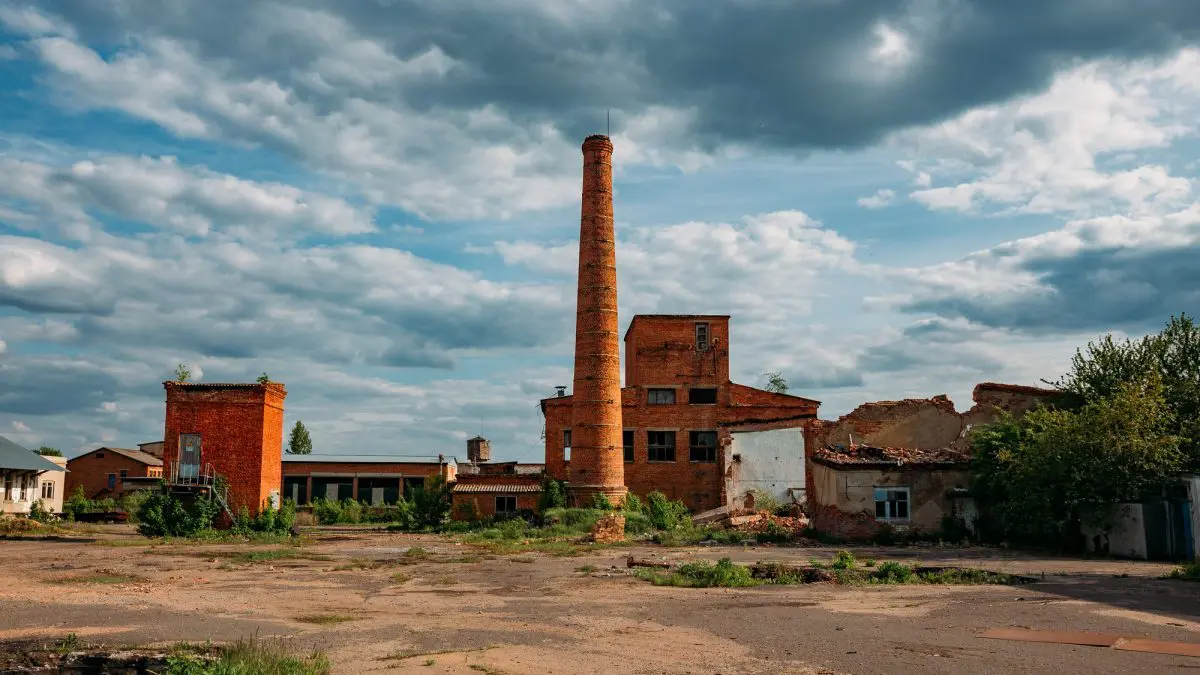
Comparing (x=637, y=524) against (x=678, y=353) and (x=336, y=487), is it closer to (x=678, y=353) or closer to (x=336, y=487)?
(x=678, y=353)

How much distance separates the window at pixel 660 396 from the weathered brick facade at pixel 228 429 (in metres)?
17.4

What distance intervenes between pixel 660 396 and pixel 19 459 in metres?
29.2

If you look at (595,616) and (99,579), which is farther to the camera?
(99,579)

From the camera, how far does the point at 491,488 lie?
128ft

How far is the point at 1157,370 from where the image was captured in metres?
26.3

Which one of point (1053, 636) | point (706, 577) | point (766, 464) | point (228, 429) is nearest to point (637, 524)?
point (766, 464)

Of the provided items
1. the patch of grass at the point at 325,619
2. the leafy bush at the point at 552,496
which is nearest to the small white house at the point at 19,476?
the leafy bush at the point at 552,496

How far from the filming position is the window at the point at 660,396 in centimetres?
4303

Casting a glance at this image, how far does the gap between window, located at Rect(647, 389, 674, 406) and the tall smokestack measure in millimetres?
4643

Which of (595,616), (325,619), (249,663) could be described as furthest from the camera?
(595,616)

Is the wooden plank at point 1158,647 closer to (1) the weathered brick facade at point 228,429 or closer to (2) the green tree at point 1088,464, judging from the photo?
(2) the green tree at point 1088,464

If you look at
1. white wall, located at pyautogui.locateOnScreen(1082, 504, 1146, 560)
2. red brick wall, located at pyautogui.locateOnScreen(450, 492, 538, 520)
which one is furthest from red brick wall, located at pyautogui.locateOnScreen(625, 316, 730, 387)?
white wall, located at pyautogui.locateOnScreen(1082, 504, 1146, 560)

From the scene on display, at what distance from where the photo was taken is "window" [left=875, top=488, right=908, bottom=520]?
28.0 m

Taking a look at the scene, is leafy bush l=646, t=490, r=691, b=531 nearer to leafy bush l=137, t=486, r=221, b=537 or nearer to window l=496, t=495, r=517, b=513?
window l=496, t=495, r=517, b=513
